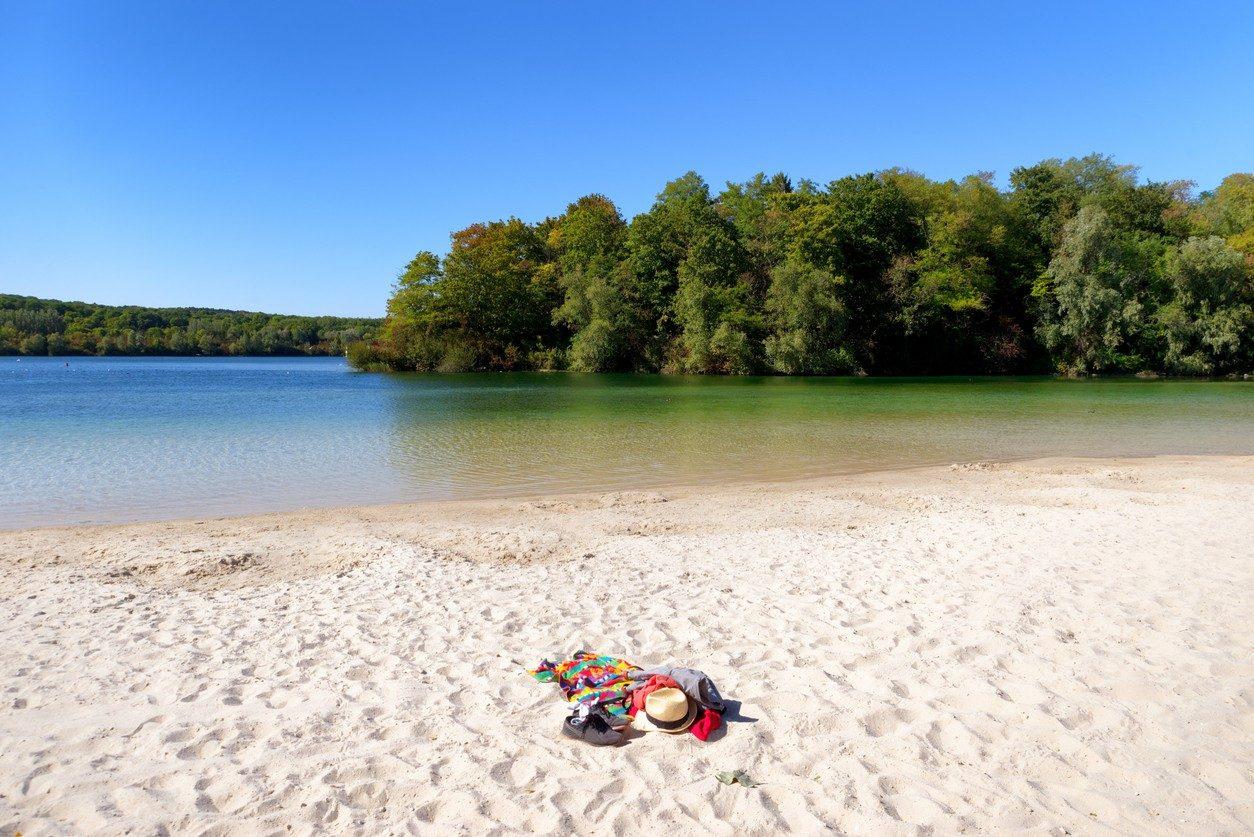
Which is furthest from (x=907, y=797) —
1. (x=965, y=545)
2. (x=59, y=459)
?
(x=59, y=459)

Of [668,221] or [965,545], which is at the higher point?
[668,221]

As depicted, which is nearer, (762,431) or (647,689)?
(647,689)

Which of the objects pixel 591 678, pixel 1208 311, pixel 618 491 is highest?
pixel 1208 311

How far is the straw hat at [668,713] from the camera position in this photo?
404cm

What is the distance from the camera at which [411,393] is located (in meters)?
37.5

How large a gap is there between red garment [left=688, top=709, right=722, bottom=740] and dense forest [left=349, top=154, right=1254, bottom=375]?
47.4 meters

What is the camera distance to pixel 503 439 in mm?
19125

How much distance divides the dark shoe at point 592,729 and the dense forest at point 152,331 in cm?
10003

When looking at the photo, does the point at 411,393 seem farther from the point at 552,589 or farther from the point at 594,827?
the point at 594,827

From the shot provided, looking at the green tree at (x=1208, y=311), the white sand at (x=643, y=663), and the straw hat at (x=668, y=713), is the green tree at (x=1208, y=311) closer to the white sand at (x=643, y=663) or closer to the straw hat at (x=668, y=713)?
the white sand at (x=643, y=663)

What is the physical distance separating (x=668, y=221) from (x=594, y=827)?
194 ft

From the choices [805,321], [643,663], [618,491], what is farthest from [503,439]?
[805,321]

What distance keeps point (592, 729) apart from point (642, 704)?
Result: 0.36m

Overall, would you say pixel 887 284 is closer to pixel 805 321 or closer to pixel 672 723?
pixel 805 321
